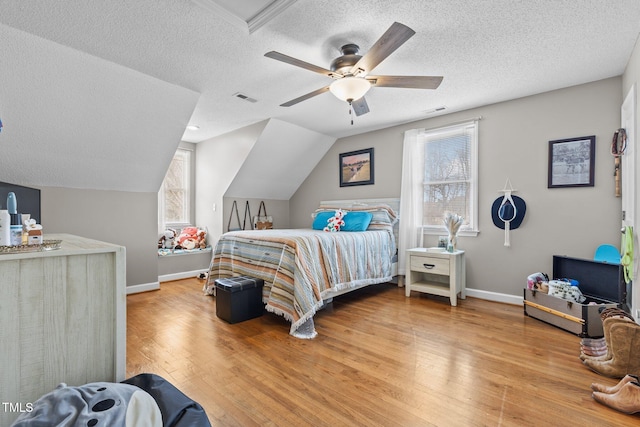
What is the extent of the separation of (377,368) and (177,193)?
450 centimetres

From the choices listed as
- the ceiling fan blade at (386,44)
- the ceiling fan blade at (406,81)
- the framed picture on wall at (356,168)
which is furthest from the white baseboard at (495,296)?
the ceiling fan blade at (386,44)

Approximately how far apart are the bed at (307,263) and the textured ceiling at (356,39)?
159cm

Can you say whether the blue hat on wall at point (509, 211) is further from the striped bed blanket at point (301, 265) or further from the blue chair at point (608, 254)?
the striped bed blanket at point (301, 265)

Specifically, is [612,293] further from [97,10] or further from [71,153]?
[71,153]

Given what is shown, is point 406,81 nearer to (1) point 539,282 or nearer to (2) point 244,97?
(2) point 244,97

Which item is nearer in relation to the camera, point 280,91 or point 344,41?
point 344,41

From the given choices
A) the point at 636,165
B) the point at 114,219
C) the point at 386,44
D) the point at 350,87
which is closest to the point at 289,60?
the point at 350,87

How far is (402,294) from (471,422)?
235cm

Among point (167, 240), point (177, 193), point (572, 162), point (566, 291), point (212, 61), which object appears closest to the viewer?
point (212, 61)

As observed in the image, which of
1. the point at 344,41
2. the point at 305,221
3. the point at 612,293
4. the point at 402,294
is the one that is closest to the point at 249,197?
the point at 305,221

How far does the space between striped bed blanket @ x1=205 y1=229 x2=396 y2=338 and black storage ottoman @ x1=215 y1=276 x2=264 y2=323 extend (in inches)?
3.7

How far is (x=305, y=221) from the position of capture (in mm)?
5531

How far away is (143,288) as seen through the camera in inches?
151

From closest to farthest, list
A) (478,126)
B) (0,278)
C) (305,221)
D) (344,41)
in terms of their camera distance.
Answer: (0,278) → (344,41) → (478,126) → (305,221)
